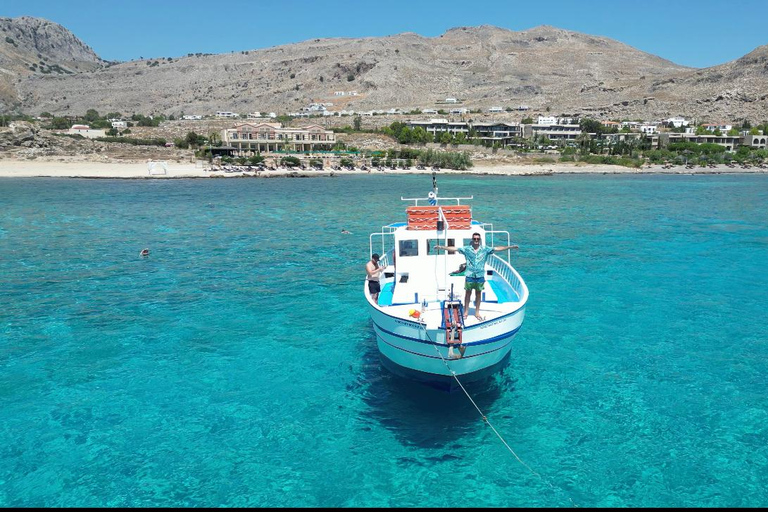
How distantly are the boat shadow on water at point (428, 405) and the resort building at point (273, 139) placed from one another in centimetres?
10314

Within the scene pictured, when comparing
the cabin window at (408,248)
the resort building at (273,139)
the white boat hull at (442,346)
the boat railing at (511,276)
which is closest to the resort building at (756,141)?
the resort building at (273,139)

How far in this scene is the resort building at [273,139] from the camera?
4454 inches

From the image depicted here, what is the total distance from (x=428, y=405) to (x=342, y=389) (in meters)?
2.52

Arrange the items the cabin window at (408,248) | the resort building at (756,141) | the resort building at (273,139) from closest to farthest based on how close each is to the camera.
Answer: the cabin window at (408,248), the resort building at (273,139), the resort building at (756,141)

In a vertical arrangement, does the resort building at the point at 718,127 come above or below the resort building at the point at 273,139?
above

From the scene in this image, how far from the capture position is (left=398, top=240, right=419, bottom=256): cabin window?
15.5 meters

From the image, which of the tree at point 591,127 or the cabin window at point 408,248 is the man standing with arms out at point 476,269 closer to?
the cabin window at point 408,248

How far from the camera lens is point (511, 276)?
17562mm

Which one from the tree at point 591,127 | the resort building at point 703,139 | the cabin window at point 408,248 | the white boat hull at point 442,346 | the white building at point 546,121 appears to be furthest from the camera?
the white building at point 546,121

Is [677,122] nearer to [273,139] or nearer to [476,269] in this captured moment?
[273,139]

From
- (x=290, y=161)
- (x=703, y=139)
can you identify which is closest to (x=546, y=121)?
(x=703, y=139)

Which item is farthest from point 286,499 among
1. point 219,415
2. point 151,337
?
point 151,337


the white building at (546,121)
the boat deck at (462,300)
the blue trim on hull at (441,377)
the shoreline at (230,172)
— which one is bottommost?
the blue trim on hull at (441,377)

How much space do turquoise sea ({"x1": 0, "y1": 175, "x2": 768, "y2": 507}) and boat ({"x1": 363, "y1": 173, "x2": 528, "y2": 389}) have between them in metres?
1.04
